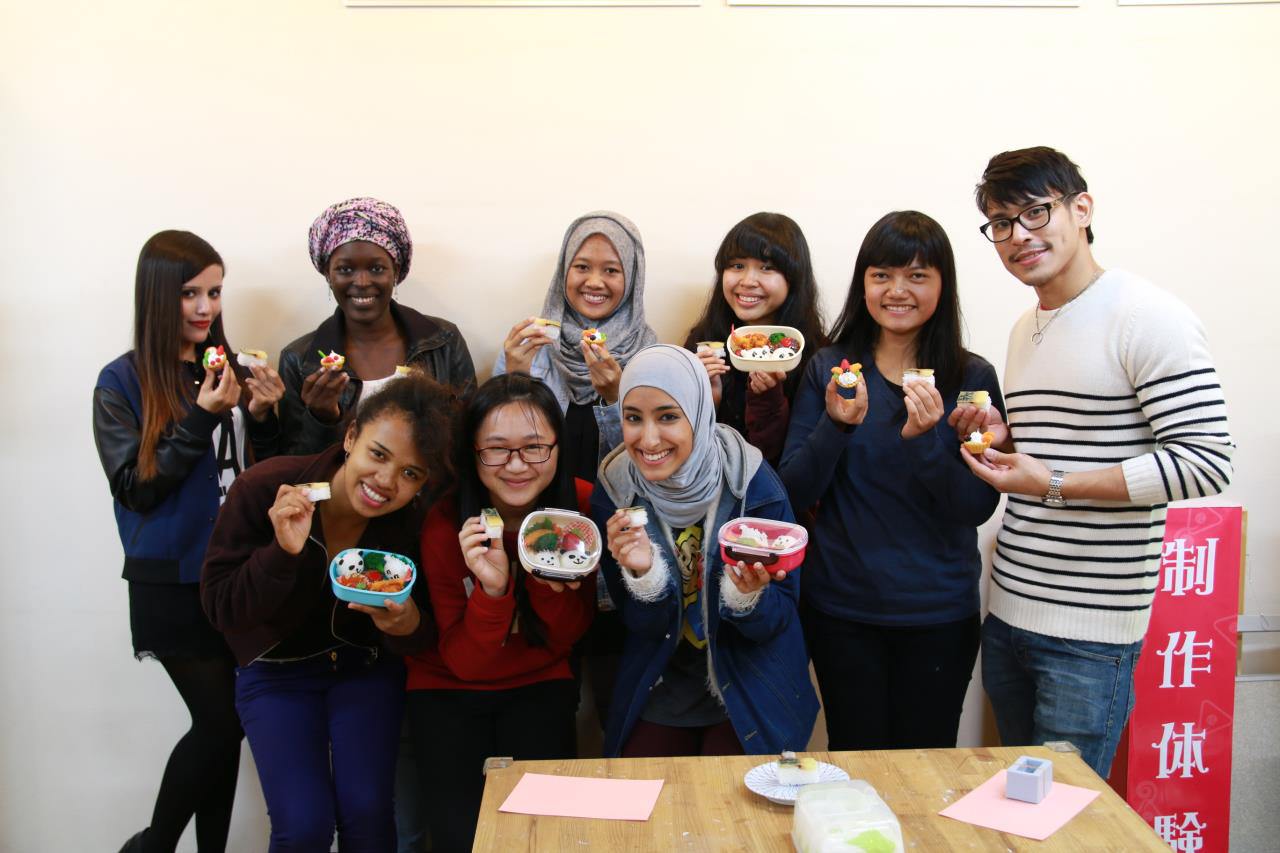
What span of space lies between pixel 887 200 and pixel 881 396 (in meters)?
1.12

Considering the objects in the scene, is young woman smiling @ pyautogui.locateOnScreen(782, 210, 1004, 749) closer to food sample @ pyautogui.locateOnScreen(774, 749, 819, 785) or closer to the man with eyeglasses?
the man with eyeglasses

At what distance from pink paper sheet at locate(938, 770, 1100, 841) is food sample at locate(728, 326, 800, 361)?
1319 mm

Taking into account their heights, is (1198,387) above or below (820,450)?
above

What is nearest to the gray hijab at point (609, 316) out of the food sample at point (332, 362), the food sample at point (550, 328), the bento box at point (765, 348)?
the food sample at point (550, 328)

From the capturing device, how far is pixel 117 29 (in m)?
3.23

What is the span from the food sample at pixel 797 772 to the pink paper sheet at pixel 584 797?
0.23 meters

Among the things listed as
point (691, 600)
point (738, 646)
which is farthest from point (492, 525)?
point (738, 646)

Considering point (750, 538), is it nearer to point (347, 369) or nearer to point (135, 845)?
point (347, 369)

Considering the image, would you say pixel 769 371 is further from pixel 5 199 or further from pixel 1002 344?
pixel 5 199

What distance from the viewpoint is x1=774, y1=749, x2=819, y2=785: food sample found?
1.79 metres

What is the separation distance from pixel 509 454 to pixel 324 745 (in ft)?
2.97

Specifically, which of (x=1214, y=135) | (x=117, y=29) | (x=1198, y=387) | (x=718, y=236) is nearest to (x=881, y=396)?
(x=1198, y=387)

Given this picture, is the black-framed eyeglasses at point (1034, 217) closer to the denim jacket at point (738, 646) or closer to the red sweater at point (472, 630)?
the denim jacket at point (738, 646)

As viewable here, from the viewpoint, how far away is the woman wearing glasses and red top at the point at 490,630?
245 cm
